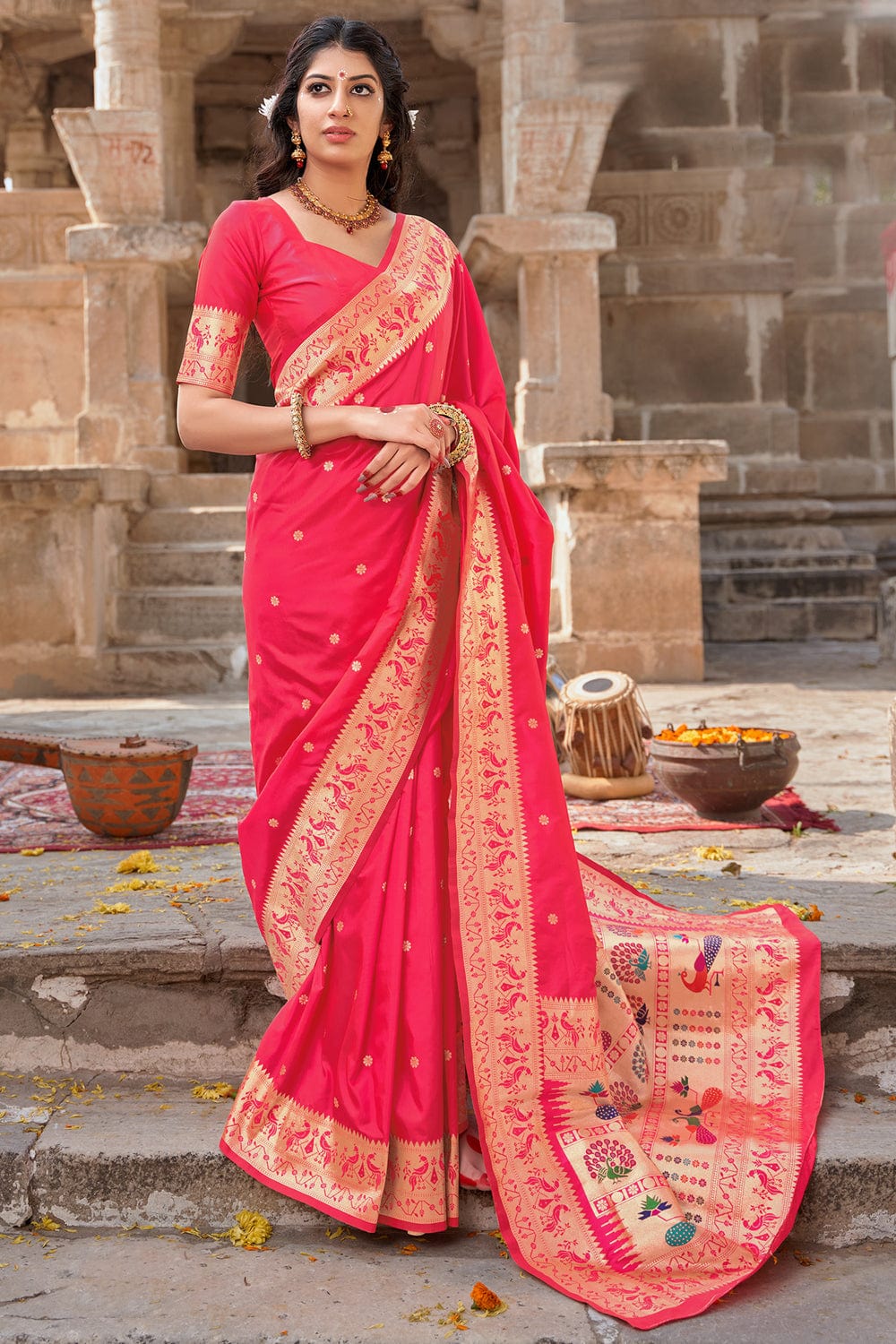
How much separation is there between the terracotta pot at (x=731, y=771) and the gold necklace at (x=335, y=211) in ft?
6.60

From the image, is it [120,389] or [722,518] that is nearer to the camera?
[120,389]

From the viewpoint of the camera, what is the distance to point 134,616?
296 inches

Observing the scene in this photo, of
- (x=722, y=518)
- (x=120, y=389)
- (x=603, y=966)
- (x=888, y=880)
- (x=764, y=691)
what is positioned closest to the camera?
(x=603, y=966)

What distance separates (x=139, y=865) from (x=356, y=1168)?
142cm

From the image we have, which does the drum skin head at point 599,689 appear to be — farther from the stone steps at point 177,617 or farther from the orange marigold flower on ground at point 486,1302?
the stone steps at point 177,617

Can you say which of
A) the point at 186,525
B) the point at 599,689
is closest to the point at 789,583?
the point at 186,525

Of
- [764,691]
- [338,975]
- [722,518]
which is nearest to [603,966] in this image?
[338,975]

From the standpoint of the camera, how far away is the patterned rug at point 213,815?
3.83 m

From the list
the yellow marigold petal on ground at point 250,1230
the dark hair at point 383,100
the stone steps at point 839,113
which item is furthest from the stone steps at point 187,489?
the yellow marigold petal on ground at point 250,1230

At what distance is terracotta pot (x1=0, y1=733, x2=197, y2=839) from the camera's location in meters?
3.78

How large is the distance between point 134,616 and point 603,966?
5.50 meters

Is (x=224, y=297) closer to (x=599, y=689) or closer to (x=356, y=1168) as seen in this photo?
(x=356, y=1168)

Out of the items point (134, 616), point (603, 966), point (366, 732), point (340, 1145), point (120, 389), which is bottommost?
point (340, 1145)

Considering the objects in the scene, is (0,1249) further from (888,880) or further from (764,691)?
(764,691)
